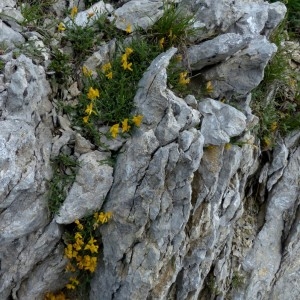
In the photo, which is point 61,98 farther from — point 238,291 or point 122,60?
point 238,291

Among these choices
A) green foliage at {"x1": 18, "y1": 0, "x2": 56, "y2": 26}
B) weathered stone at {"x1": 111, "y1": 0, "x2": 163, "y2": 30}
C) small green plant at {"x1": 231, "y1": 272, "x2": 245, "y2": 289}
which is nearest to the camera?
green foliage at {"x1": 18, "y1": 0, "x2": 56, "y2": 26}

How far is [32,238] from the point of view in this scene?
509cm

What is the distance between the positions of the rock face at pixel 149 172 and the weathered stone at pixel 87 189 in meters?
0.01

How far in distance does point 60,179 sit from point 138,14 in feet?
7.84

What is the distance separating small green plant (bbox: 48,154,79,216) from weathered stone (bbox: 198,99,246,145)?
5.16ft

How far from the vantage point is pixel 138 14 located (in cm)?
600

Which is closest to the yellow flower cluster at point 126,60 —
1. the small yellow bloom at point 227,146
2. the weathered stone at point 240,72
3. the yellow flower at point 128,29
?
the yellow flower at point 128,29

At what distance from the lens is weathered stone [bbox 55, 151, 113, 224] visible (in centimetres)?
509

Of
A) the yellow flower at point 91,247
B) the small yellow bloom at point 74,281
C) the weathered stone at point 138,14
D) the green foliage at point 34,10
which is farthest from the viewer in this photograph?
the weathered stone at point 138,14

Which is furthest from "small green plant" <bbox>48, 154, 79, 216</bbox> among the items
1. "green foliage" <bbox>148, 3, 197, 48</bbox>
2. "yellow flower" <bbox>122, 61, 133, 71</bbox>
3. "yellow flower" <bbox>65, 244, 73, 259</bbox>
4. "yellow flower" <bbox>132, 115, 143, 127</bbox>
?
"green foliage" <bbox>148, 3, 197, 48</bbox>

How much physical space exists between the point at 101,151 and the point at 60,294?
1.80 metres

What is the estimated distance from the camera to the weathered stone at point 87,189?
201 inches

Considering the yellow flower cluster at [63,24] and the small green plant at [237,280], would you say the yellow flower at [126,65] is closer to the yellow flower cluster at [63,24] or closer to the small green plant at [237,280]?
the yellow flower cluster at [63,24]

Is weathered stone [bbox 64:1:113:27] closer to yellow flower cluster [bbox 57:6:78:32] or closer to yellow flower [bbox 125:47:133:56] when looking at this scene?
yellow flower cluster [bbox 57:6:78:32]
